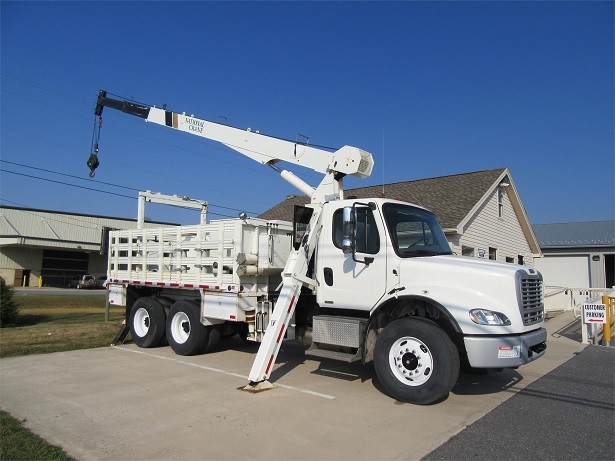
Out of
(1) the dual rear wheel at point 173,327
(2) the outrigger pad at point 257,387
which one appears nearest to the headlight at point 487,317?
(2) the outrigger pad at point 257,387

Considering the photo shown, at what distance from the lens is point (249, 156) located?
10398 millimetres

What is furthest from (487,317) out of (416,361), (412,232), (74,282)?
(74,282)

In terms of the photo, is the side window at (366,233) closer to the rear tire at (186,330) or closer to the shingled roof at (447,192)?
the rear tire at (186,330)

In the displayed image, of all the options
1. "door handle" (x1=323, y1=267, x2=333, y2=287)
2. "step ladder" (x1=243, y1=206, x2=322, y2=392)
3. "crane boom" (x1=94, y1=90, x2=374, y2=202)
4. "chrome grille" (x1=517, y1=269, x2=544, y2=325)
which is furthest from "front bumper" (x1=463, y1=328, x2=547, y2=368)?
"crane boom" (x1=94, y1=90, x2=374, y2=202)

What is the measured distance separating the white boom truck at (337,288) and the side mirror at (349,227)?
16mm

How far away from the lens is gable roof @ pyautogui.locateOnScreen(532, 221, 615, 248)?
2865 centimetres

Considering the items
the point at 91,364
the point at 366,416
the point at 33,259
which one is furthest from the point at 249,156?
the point at 33,259

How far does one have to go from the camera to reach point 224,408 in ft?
19.9

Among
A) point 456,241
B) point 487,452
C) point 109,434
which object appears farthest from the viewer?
point 456,241

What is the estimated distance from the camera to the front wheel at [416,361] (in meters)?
6.02

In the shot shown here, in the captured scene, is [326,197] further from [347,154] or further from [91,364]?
[91,364]

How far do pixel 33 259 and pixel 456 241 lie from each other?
4555 centimetres

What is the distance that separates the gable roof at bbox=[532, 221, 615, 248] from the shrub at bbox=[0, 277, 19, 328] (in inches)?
1093

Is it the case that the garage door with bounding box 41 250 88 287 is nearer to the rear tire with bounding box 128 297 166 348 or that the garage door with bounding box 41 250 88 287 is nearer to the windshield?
the rear tire with bounding box 128 297 166 348
